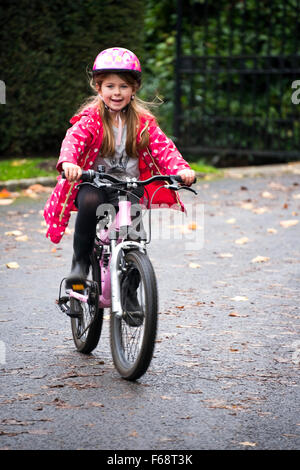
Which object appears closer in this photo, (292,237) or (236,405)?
(236,405)

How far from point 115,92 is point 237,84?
10386 mm

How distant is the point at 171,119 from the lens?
566 inches

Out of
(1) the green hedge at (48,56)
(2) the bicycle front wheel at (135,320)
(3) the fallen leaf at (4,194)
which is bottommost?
(2) the bicycle front wheel at (135,320)

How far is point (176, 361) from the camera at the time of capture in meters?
4.26

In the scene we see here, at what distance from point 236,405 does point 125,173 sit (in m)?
1.26

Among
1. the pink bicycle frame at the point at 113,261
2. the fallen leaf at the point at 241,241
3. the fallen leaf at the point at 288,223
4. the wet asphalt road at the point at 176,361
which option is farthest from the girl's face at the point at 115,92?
the fallen leaf at the point at 288,223

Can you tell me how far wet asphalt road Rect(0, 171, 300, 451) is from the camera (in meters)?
3.30

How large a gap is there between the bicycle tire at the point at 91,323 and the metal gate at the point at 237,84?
9.14 m

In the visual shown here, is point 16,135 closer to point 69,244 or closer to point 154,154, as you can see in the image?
point 69,244

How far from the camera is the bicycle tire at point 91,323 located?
4238 millimetres

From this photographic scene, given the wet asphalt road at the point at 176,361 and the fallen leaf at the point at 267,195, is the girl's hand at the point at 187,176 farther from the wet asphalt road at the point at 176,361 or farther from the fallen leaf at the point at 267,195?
the fallen leaf at the point at 267,195

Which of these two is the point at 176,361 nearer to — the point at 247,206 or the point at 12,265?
the point at 12,265

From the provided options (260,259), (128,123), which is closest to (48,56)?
(260,259)

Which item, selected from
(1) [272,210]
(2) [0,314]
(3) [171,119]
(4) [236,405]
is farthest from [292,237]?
(3) [171,119]
